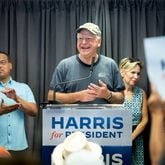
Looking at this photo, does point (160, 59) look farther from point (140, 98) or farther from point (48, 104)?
point (140, 98)

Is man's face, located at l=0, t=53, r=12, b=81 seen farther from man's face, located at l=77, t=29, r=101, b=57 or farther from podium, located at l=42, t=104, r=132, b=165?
podium, located at l=42, t=104, r=132, b=165

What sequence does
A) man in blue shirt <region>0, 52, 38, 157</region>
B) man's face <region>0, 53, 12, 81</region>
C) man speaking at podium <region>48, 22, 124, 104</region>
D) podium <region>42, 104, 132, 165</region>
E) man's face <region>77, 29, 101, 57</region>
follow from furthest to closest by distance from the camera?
1. man's face <region>0, 53, 12, 81</region>
2. man in blue shirt <region>0, 52, 38, 157</region>
3. man's face <region>77, 29, 101, 57</region>
4. man speaking at podium <region>48, 22, 124, 104</region>
5. podium <region>42, 104, 132, 165</region>

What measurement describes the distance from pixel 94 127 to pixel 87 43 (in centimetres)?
106

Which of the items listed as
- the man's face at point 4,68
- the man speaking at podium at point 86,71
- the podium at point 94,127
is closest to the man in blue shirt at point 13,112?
the man's face at point 4,68

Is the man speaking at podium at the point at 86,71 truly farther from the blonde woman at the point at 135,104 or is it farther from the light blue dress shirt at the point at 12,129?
the blonde woman at the point at 135,104

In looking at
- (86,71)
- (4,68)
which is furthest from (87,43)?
(4,68)

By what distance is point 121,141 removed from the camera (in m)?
2.02

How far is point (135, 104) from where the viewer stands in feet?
12.1

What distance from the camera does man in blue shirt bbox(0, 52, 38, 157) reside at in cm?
320

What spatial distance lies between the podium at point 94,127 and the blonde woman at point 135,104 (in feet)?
5.37

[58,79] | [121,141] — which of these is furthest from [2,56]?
[121,141]

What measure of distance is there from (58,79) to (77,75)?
0.15 meters

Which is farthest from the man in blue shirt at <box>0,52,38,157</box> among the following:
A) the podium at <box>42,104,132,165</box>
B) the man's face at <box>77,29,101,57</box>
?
the podium at <box>42,104,132,165</box>

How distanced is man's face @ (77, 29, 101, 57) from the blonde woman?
0.85 metres
